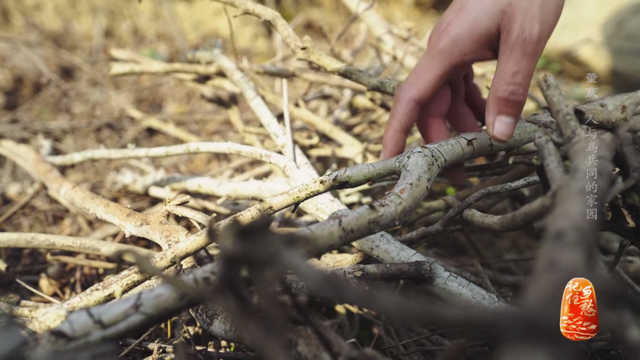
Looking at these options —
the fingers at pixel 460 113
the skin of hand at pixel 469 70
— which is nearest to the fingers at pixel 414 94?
the skin of hand at pixel 469 70

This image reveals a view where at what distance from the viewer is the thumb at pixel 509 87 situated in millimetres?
1354

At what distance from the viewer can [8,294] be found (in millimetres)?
1729

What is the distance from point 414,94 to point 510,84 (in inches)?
15.7

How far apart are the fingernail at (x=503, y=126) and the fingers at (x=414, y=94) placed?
0.33 meters

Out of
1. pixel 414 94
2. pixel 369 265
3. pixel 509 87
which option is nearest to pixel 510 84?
Answer: pixel 509 87

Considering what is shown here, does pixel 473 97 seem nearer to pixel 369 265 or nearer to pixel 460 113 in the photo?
pixel 460 113

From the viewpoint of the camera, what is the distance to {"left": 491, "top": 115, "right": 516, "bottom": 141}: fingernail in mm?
1381

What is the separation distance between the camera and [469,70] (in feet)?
6.21

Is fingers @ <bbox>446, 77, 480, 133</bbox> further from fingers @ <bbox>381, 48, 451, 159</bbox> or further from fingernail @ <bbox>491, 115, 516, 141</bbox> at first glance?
fingernail @ <bbox>491, 115, 516, 141</bbox>

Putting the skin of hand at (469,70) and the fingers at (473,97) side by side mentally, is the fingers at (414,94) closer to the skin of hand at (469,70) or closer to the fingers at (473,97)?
the skin of hand at (469,70)

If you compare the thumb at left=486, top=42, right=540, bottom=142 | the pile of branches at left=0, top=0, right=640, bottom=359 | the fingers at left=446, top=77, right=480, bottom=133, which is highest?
the thumb at left=486, top=42, right=540, bottom=142

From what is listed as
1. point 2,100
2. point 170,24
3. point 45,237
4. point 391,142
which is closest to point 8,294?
point 45,237

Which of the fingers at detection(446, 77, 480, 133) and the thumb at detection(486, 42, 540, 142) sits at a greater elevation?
the thumb at detection(486, 42, 540, 142)

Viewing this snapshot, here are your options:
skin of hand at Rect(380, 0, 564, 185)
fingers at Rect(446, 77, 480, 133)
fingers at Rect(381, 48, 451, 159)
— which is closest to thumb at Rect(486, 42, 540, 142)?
skin of hand at Rect(380, 0, 564, 185)
